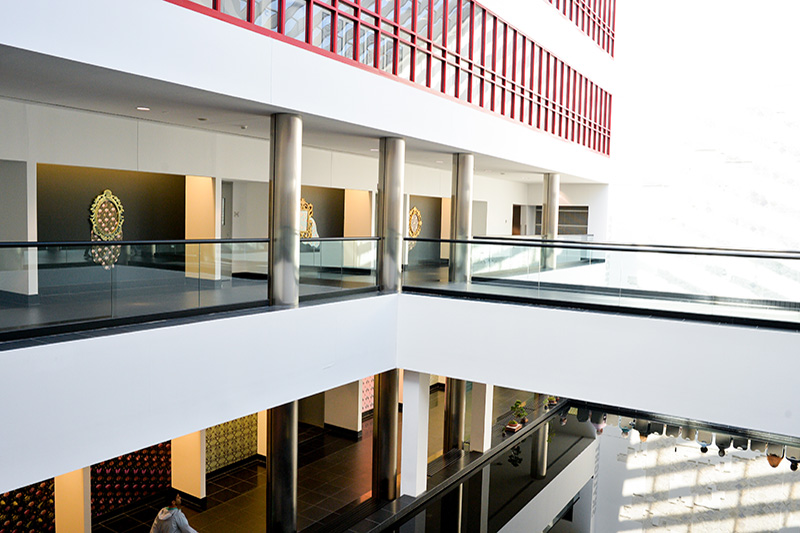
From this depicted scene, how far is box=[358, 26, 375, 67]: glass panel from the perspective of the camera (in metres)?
10.9

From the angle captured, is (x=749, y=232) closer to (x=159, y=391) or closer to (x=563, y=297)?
(x=563, y=297)

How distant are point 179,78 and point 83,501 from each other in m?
6.80

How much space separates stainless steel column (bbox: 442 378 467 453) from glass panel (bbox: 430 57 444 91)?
6.63 meters

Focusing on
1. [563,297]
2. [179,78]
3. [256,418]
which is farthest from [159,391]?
[256,418]

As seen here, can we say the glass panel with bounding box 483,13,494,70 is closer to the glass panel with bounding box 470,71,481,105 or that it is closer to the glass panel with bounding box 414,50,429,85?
the glass panel with bounding box 470,71,481,105

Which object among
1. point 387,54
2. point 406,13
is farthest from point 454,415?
point 406,13

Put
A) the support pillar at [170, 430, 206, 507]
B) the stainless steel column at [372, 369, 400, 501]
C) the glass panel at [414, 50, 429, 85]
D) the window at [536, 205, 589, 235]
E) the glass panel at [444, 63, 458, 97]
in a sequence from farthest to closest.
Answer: the window at [536, 205, 589, 235] → the glass panel at [444, 63, 458, 97] → the stainless steel column at [372, 369, 400, 501] → the glass panel at [414, 50, 429, 85] → the support pillar at [170, 430, 206, 507]

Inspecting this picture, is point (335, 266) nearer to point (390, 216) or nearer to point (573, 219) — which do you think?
point (390, 216)

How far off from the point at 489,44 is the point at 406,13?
3672mm

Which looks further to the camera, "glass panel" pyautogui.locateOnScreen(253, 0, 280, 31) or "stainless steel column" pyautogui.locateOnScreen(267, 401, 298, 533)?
"stainless steel column" pyautogui.locateOnScreen(267, 401, 298, 533)

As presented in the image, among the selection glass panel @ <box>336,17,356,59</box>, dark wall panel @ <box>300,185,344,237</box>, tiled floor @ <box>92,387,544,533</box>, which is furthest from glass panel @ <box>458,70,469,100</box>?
→ tiled floor @ <box>92,387,544,533</box>

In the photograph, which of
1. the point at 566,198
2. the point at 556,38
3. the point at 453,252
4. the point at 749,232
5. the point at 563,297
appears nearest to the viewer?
the point at 563,297

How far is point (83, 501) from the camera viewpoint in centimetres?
1024

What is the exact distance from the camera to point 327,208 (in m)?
18.4
